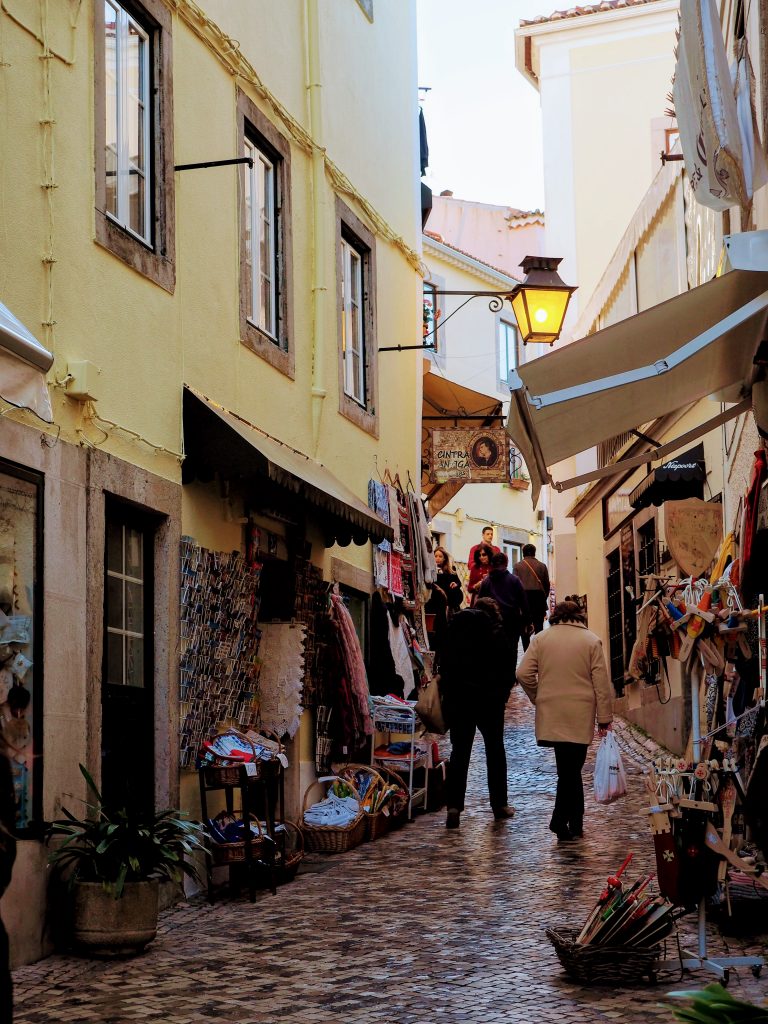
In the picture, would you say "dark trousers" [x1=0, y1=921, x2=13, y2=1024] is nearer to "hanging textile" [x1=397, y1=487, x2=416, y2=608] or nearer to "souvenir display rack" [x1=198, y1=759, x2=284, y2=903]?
"souvenir display rack" [x1=198, y1=759, x2=284, y2=903]

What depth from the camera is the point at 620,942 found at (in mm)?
7086

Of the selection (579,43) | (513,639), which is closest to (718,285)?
(513,639)

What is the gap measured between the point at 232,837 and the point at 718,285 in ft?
14.9

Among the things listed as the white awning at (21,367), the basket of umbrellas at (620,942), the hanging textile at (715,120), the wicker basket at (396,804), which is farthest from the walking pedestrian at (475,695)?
the white awning at (21,367)

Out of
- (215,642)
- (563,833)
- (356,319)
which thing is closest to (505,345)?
(356,319)

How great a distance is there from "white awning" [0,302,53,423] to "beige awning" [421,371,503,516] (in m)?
13.0

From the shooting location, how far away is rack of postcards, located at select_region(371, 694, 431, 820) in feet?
44.5

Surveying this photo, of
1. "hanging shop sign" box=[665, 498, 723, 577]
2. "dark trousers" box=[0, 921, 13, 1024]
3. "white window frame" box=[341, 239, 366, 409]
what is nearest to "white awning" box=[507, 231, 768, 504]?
"hanging shop sign" box=[665, 498, 723, 577]

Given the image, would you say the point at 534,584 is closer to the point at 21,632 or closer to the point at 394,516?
the point at 394,516

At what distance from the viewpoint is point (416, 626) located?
54.6 ft

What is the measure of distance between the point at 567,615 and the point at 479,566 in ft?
28.8

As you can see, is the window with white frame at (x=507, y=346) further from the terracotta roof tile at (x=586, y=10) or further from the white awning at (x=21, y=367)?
the white awning at (x=21, y=367)

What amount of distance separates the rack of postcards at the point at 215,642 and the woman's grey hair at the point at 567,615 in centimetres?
240

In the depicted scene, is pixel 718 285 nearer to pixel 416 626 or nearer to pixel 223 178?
pixel 223 178
